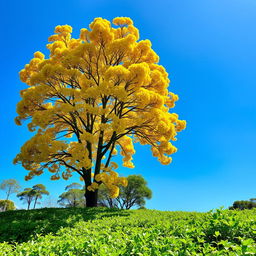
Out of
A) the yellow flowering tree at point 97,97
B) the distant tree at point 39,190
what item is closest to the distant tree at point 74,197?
the distant tree at point 39,190

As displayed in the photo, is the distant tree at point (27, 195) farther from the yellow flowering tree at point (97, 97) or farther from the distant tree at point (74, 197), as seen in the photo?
the yellow flowering tree at point (97, 97)

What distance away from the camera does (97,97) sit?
43.4ft

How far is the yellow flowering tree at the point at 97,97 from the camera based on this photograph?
11.8 metres

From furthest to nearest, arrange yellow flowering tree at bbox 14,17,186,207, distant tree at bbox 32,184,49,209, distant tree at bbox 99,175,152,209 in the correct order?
distant tree at bbox 32,184,49,209
distant tree at bbox 99,175,152,209
yellow flowering tree at bbox 14,17,186,207

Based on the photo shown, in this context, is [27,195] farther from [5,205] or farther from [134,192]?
[134,192]

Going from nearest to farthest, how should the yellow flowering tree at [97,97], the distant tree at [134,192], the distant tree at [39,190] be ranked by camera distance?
the yellow flowering tree at [97,97]
the distant tree at [134,192]
the distant tree at [39,190]

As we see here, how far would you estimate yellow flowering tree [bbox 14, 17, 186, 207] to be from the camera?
11.8 meters

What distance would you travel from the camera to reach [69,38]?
1767cm

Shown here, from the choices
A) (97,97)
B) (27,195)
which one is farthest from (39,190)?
(97,97)

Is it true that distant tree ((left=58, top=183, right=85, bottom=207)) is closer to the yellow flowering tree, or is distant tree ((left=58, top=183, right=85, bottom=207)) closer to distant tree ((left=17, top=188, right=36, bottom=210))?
distant tree ((left=17, top=188, right=36, bottom=210))

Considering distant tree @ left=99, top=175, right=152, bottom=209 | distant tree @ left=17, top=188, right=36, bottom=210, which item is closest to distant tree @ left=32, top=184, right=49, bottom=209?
distant tree @ left=17, top=188, right=36, bottom=210

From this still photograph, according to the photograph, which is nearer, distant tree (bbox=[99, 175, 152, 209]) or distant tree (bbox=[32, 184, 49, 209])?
distant tree (bbox=[99, 175, 152, 209])

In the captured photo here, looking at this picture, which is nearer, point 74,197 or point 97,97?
point 97,97

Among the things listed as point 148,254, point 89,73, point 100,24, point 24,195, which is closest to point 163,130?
point 89,73
